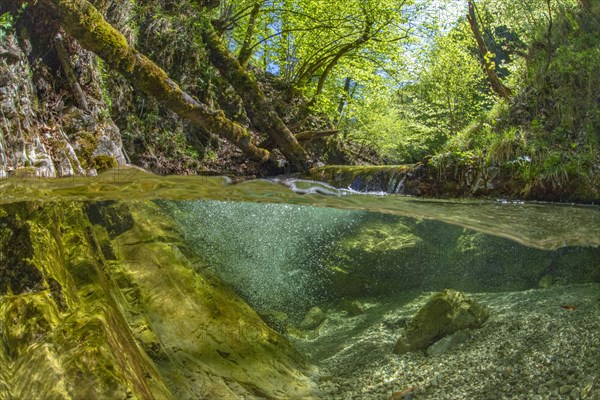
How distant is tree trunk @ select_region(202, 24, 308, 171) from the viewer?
36.6 ft

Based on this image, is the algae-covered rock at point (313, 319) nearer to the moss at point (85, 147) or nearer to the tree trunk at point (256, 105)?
the tree trunk at point (256, 105)

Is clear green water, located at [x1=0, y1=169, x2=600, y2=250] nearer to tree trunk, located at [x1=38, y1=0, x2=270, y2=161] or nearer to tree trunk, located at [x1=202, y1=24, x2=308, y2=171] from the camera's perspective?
tree trunk, located at [x1=38, y1=0, x2=270, y2=161]

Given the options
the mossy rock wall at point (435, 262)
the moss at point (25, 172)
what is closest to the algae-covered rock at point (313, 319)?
the mossy rock wall at point (435, 262)

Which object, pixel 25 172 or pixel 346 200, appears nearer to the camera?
pixel 25 172

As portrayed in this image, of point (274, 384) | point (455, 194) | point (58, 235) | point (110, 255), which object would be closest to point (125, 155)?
point (110, 255)

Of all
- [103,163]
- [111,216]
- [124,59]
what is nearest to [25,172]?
[103,163]

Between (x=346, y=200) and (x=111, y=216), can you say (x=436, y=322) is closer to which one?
(x=346, y=200)

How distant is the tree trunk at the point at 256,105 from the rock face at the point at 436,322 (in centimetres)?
557

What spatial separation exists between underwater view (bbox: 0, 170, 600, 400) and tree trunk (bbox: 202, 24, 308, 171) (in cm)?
152

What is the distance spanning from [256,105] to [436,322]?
7.32 metres

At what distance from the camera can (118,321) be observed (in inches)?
151

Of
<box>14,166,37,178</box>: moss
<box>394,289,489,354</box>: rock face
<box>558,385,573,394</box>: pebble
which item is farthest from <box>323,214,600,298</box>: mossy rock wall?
<box>14,166,37,178</box>: moss

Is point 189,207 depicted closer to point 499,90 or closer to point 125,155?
point 125,155

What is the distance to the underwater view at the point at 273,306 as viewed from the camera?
3.22 m
